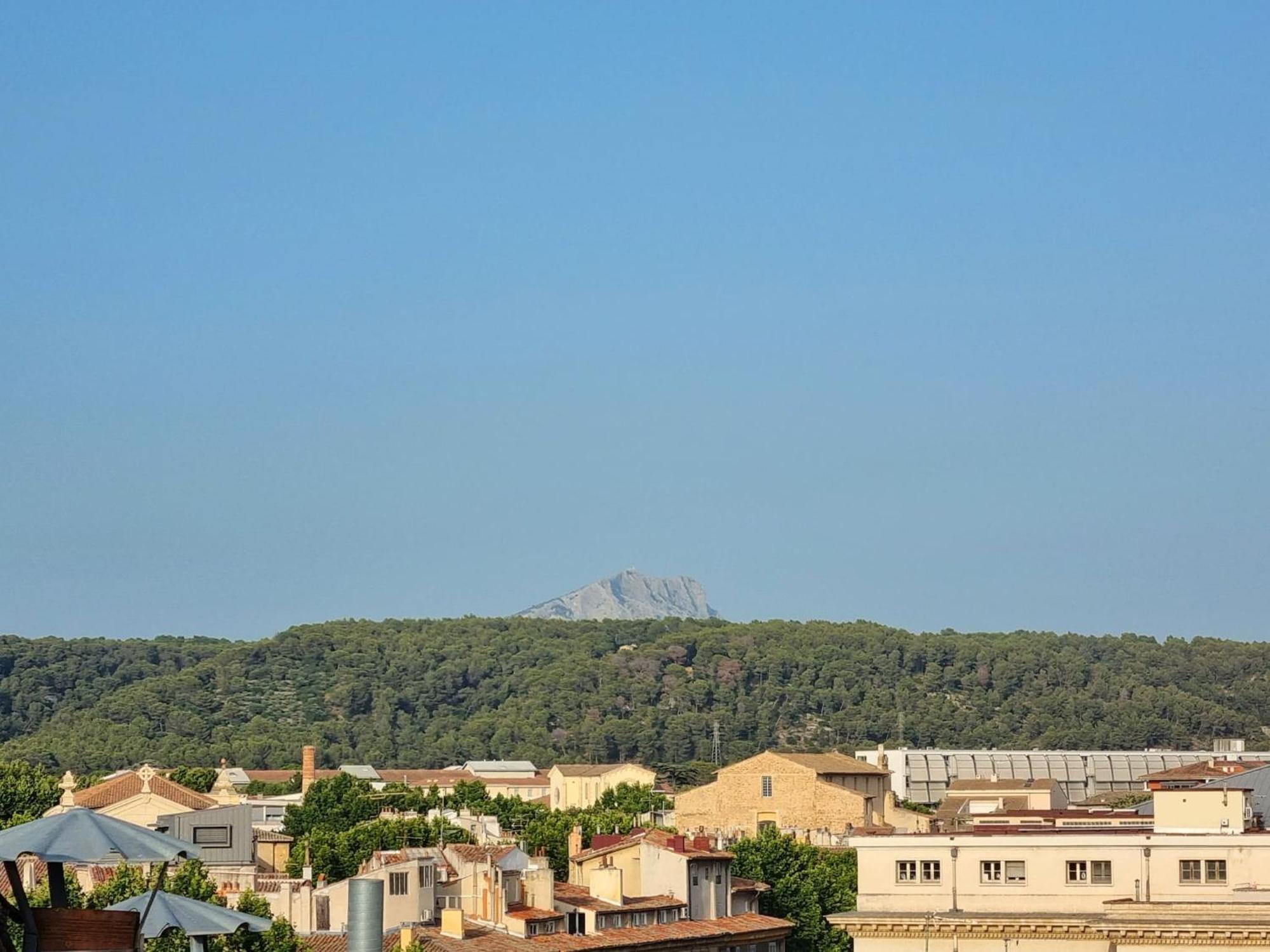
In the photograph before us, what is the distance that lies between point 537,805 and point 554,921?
6350 centimetres

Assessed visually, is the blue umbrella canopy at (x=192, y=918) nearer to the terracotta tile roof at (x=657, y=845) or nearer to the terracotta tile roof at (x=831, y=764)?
the terracotta tile roof at (x=657, y=845)

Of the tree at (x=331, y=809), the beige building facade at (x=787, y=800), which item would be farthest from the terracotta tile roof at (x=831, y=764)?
the tree at (x=331, y=809)

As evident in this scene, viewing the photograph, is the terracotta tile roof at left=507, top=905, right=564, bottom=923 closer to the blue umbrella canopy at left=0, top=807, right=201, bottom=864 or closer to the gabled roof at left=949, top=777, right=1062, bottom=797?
the gabled roof at left=949, top=777, right=1062, bottom=797

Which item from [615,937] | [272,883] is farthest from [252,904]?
[615,937]

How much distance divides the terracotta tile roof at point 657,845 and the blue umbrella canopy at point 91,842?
68.5m

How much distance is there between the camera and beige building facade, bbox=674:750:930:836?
433 ft

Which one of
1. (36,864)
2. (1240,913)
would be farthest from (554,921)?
(1240,913)

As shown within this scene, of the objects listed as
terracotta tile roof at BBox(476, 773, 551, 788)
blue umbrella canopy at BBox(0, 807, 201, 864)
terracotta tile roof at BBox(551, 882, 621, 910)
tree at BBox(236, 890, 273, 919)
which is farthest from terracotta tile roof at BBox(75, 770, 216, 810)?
blue umbrella canopy at BBox(0, 807, 201, 864)

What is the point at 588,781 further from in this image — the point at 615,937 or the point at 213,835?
the point at 615,937

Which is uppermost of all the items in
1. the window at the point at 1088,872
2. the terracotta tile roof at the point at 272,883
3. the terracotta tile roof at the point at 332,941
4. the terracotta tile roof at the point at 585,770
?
the terracotta tile roof at the point at 585,770

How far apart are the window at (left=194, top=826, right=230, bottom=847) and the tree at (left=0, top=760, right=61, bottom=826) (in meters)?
17.5

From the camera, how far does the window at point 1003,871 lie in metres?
50.7

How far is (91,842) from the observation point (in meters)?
13.9

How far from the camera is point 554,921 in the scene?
7144 centimetres
